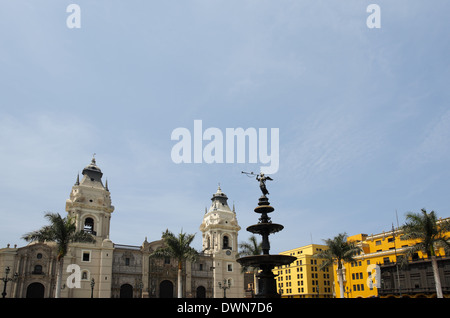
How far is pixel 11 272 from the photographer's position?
48094 millimetres

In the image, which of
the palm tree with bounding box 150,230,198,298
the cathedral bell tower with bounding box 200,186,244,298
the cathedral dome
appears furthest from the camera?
the cathedral bell tower with bounding box 200,186,244,298

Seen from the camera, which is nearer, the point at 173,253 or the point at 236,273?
the point at 173,253

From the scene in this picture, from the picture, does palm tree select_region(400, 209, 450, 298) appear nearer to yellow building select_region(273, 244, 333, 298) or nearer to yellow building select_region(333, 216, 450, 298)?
yellow building select_region(333, 216, 450, 298)

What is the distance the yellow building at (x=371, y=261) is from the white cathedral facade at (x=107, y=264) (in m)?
20.3

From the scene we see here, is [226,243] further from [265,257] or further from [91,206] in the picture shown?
[265,257]

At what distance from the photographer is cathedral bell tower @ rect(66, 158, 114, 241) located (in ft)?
188

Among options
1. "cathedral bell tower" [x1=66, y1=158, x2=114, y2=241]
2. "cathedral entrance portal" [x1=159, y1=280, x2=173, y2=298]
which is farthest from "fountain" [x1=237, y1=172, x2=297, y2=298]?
"cathedral bell tower" [x1=66, y1=158, x2=114, y2=241]

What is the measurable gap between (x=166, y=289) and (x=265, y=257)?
132 feet

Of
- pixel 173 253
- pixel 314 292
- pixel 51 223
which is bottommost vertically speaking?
pixel 314 292

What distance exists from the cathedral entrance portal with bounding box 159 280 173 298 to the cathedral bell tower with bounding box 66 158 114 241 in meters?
11.7

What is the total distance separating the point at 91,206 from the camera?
58312 mm

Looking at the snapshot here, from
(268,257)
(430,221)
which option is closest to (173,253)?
(268,257)
